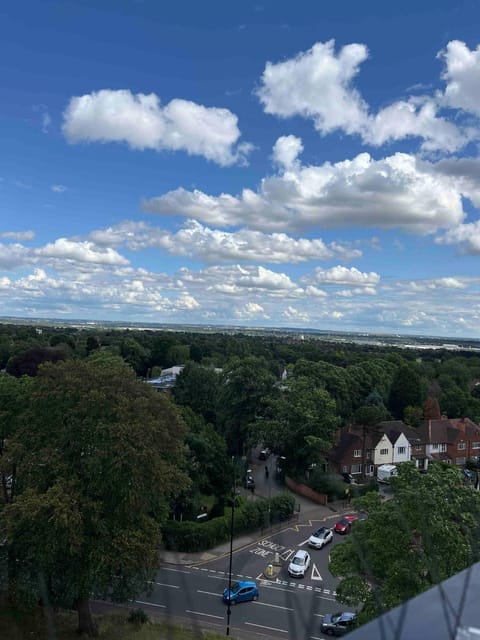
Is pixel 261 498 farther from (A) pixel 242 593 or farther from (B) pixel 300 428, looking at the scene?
(A) pixel 242 593

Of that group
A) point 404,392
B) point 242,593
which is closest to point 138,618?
point 242,593

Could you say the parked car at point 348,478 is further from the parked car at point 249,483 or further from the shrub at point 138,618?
the shrub at point 138,618

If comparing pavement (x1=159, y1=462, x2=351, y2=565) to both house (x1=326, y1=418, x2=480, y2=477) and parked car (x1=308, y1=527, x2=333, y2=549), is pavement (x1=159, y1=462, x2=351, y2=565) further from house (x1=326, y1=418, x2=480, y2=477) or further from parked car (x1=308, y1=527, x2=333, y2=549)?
house (x1=326, y1=418, x2=480, y2=477)

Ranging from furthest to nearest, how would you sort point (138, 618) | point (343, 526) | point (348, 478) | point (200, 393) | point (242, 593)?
point (200, 393) < point (348, 478) < point (343, 526) < point (242, 593) < point (138, 618)

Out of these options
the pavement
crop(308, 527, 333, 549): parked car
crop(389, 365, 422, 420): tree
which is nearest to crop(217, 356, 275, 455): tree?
the pavement

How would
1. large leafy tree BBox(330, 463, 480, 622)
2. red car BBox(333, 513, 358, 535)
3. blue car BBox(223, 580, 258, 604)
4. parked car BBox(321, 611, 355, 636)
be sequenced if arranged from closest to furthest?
large leafy tree BBox(330, 463, 480, 622) < parked car BBox(321, 611, 355, 636) < blue car BBox(223, 580, 258, 604) < red car BBox(333, 513, 358, 535)
